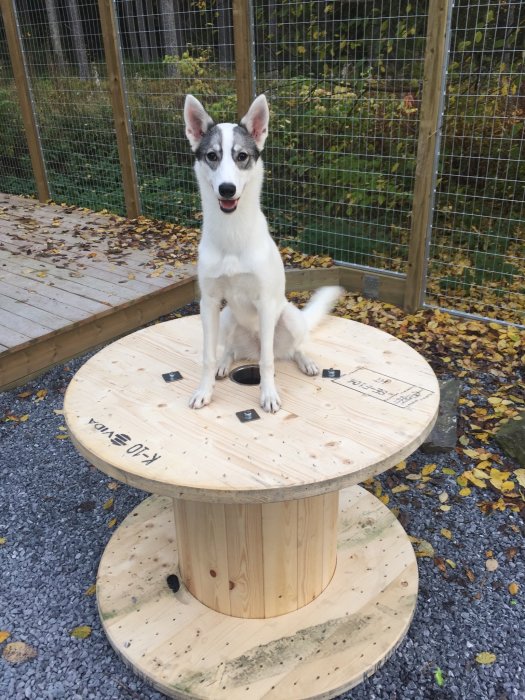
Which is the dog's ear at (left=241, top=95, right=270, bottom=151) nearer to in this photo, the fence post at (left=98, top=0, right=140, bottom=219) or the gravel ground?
the gravel ground

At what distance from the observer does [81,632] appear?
2184 mm

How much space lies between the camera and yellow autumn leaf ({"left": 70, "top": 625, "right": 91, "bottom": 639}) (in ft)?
7.11

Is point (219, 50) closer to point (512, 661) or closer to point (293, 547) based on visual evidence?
point (293, 547)

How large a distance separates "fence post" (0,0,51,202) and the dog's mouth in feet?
21.3

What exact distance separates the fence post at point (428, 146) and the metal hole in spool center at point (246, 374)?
8.22 ft

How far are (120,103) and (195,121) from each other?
15.6 ft

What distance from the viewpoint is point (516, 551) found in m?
2.47

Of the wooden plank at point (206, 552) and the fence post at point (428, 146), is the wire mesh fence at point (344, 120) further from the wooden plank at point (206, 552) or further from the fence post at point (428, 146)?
the wooden plank at point (206, 552)

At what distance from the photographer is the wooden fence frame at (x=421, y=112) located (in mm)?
3859

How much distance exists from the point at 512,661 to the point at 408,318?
9.47 ft

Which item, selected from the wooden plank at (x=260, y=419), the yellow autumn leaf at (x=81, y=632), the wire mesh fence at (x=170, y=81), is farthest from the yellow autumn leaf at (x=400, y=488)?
the wire mesh fence at (x=170, y=81)

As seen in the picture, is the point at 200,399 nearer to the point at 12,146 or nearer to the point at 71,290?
the point at 71,290

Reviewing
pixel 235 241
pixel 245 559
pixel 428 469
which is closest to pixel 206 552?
pixel 245 559

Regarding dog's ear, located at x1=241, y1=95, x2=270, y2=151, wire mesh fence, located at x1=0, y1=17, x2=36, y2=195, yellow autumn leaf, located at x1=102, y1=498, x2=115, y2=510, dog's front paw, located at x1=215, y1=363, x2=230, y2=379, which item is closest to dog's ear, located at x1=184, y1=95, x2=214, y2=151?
dog's ear, located at x1=241, y1=95, x2=270, y2=151
